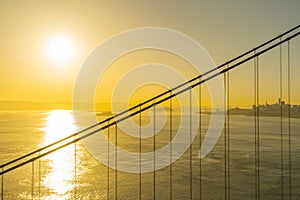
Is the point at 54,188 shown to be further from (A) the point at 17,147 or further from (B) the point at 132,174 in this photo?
(A) the point at 17,147

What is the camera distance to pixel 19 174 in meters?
23.9

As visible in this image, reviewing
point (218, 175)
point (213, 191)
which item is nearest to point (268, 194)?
point (213, 191)

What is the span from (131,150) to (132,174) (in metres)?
12.6

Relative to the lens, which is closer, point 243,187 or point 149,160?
point 243,187

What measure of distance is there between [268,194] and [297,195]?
1265 millimetres

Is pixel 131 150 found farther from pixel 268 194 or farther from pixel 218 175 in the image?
pixel 268 194

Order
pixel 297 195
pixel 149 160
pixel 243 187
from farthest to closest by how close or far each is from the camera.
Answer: pixel 149 160
pixel 243 187
pixel 297 195

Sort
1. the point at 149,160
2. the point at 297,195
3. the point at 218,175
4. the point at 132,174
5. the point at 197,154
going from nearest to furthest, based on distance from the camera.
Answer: the point at 297,195
the point at 218,175
the point at 132,174
the point at 149,160
the point at 197,154

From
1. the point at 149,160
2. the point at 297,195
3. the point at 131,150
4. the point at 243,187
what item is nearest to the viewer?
the point at 297,195

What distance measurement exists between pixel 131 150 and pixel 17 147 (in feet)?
35.7

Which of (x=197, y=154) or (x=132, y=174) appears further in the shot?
(x=197, y=154)

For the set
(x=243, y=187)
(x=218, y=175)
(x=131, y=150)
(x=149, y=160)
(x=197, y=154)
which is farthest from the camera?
(x=131, y=150)

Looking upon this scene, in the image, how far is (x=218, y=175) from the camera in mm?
22094

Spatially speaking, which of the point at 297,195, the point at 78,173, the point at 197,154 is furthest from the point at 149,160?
the point at 297,195
